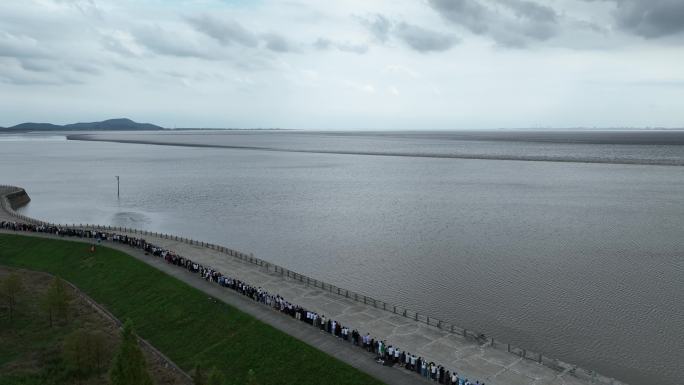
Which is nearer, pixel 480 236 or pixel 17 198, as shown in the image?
pixel 480 236

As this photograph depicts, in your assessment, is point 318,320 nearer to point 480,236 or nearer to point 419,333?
point 419,333

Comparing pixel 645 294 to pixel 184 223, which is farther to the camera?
pixel 184 223

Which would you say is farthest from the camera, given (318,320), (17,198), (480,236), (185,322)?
(17,198)

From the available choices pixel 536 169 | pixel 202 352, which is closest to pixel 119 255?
pixel 202 352

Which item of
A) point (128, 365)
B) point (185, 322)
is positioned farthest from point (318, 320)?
point (128, 365)

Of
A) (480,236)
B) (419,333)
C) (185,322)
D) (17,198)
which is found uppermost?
(17,198)

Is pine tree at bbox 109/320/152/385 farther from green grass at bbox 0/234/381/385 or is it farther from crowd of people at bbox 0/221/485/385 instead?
crowd of people at bbox 0/221/485/385

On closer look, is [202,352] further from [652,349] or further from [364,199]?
[364,199]
